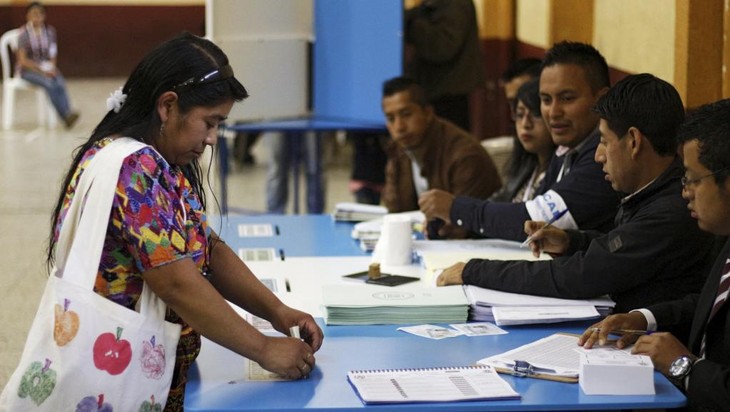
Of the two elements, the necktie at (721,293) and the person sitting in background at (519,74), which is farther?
the person sitting in background at (519,74)

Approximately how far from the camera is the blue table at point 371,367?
6.55 feet

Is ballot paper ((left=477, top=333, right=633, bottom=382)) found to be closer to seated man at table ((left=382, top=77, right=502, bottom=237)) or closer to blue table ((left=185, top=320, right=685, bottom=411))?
blue table ((left=185, top=320, right=685, bottom=411))

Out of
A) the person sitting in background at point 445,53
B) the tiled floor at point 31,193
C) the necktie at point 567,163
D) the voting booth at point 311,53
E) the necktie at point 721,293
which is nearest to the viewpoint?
the necktie at point 721,293

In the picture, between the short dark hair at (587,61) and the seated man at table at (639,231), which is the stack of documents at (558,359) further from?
the short dark hair at (587,61)

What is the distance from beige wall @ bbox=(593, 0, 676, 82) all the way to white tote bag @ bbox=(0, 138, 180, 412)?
2.44m

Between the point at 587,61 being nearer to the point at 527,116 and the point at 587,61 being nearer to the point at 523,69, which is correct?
the point at 527,116

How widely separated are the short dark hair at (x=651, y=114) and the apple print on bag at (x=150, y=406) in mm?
1248

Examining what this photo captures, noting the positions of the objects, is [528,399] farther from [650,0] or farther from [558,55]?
[650,0]

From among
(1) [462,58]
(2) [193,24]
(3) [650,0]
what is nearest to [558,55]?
(3) [650,0]

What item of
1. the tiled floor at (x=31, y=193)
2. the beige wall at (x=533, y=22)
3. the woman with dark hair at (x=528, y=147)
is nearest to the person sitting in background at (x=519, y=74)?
the woman with dark hair at (x=528, y=147)

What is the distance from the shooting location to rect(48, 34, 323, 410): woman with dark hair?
2029 millimetres

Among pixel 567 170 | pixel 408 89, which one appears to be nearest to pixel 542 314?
pixel 567 170

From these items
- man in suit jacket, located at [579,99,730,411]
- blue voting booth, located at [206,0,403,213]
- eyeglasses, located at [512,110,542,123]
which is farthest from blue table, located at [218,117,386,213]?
man in suit jacket, located at [579,99,730,411]

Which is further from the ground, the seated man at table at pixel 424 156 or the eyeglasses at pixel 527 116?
the eyeglasses at pixel 527 116
